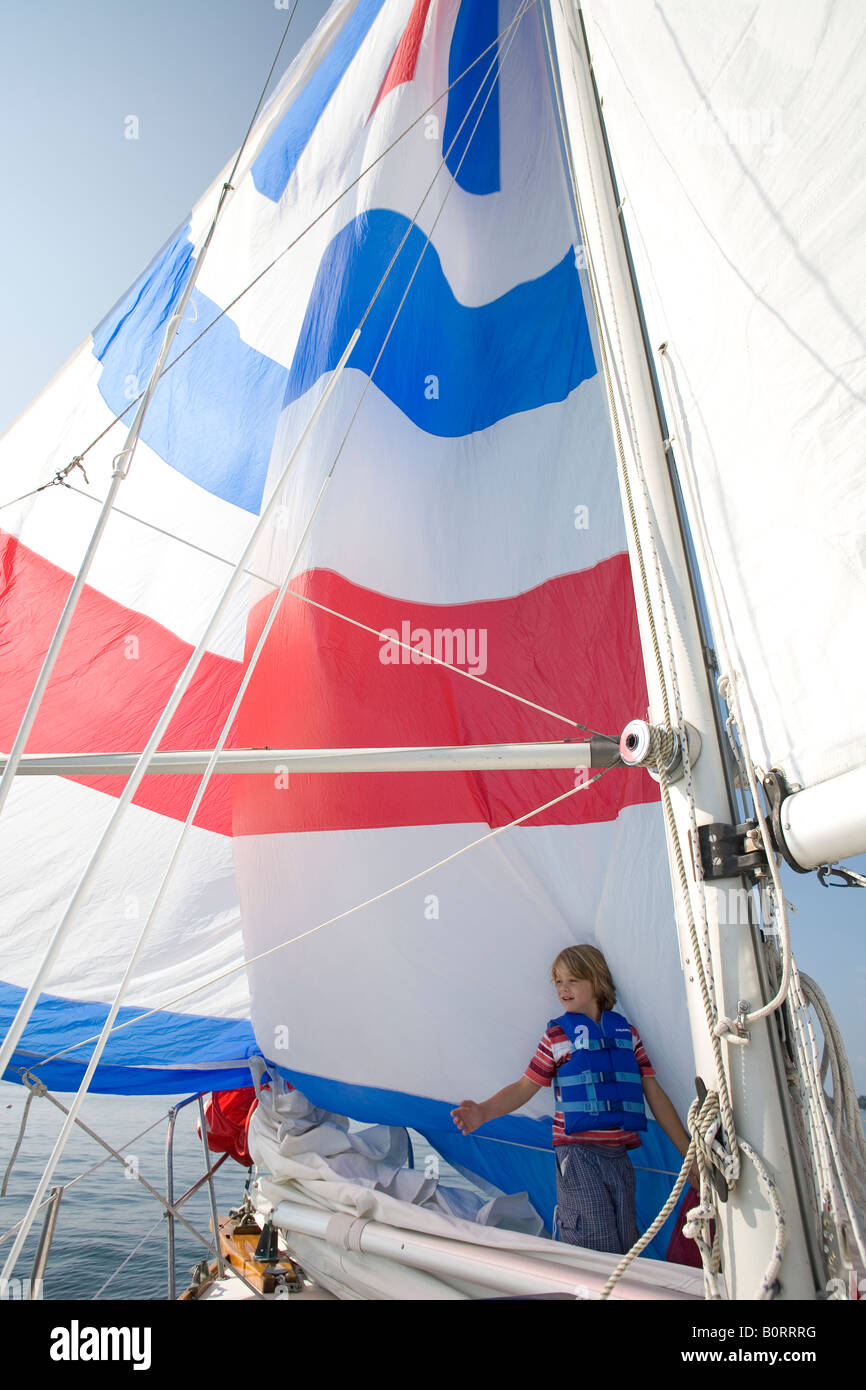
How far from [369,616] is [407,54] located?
2908mm

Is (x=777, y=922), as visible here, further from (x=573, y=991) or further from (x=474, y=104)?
(x=474, y=104)

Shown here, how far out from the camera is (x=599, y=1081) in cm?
257

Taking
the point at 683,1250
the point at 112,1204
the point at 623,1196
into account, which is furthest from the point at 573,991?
the point at 112,1204

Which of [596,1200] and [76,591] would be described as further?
[596,1200]

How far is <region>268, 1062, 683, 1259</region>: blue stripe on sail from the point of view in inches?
121

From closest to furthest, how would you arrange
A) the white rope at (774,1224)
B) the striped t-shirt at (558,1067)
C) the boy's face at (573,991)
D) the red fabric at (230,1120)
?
1. the white rope at (774,1224)
2. the striped t-shirt at (558,1067)
3. the boy's face at (573,991)
4. the red fabric at (230,1120)

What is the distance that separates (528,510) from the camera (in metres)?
3.90

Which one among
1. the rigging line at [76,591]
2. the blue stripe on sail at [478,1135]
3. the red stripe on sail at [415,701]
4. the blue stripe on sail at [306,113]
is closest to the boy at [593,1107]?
the blue stripe on sail at [478,1135]

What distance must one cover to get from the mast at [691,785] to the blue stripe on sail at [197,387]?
250 centimetres

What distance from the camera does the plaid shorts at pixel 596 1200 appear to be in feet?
7.76

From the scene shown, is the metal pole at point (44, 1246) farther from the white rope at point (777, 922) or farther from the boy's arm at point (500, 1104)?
the white rope at point (777, 922)
